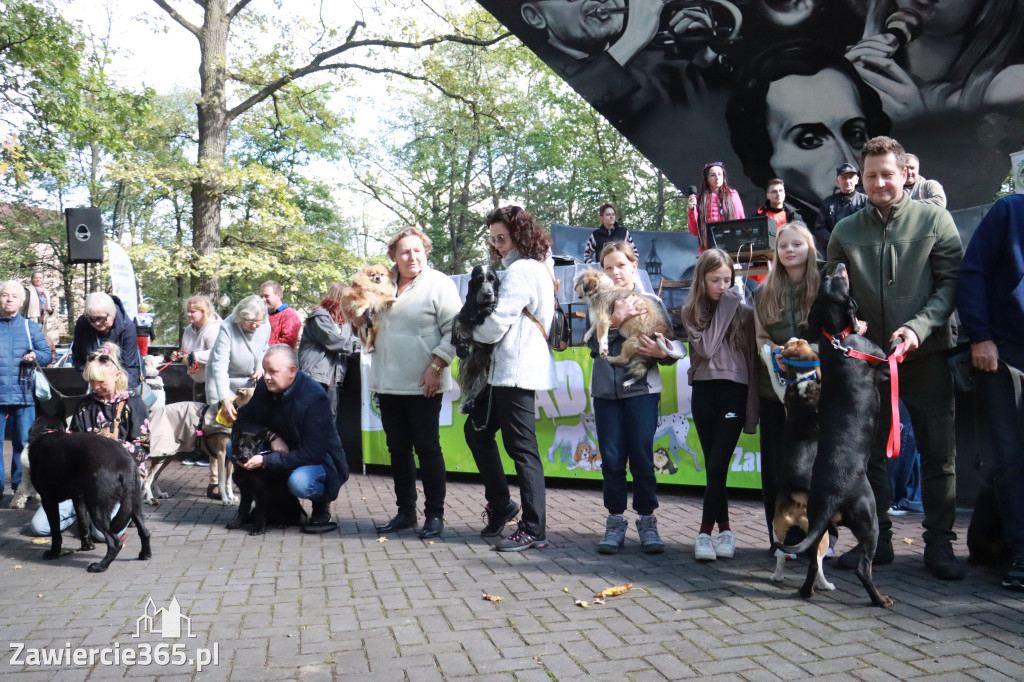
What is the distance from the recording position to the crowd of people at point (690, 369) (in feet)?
13.1

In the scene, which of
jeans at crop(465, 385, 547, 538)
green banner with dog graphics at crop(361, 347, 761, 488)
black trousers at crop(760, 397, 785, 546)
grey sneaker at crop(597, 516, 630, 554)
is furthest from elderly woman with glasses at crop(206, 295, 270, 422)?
black trousers at crop(760, 397, 785, 546)

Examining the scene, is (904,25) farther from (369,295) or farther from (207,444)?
(207,444)

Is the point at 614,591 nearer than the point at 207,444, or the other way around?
the point at 614,591

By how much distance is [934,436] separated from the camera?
13.5 ft

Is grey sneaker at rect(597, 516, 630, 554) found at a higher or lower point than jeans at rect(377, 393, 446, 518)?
lower

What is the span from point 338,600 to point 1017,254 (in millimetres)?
3797

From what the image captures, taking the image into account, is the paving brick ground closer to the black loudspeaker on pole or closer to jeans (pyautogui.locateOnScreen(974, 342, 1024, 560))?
jeans (pyautogui.locateOnScreen(974, 342, 1024, 560))

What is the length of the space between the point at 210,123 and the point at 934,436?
18.2 m

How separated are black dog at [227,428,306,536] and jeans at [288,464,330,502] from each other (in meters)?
0.09

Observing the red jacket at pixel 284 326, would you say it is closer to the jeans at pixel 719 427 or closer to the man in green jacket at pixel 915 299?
the jeans at pixel 719 427

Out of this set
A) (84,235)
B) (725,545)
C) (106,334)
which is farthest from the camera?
(84,235)

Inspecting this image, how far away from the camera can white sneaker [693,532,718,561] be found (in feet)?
14.5

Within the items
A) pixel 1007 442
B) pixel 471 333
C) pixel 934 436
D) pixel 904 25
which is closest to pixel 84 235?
pixel 471 333

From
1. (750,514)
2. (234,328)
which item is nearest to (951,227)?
(750,514)
